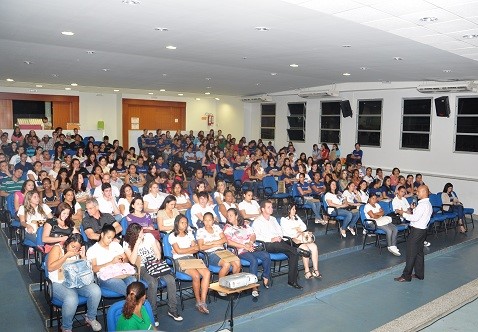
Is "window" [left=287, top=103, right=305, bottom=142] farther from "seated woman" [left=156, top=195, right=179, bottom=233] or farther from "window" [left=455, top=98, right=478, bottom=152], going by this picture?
"seated woman" [left=156, top=195, right=179, bottom=233]

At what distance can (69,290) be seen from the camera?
451 centimetres

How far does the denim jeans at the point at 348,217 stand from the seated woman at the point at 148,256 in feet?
15.1

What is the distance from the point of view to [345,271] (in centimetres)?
702

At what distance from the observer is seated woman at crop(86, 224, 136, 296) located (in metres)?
4.84

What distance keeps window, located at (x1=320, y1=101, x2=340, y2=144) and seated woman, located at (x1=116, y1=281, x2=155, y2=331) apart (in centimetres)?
1269

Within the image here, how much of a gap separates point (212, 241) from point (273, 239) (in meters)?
1.02

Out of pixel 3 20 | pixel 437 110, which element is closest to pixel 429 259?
pixel 437 110

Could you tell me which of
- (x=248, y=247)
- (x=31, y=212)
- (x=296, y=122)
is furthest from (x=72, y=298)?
(x=296, y=122)

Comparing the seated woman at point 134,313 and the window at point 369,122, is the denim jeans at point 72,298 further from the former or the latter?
the window at point 369,122

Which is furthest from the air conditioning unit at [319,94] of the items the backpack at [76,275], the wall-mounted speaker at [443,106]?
the backpack at [76,275]

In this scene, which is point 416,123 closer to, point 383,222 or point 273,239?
point 383,222

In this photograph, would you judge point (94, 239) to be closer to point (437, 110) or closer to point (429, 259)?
point (429, 259)

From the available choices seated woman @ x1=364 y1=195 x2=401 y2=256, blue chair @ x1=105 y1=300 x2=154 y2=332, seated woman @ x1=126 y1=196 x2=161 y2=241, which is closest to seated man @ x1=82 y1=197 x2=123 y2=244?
seated woman @ x1=126 y1=196 x2=161 y2=241

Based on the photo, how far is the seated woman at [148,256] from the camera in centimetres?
497
